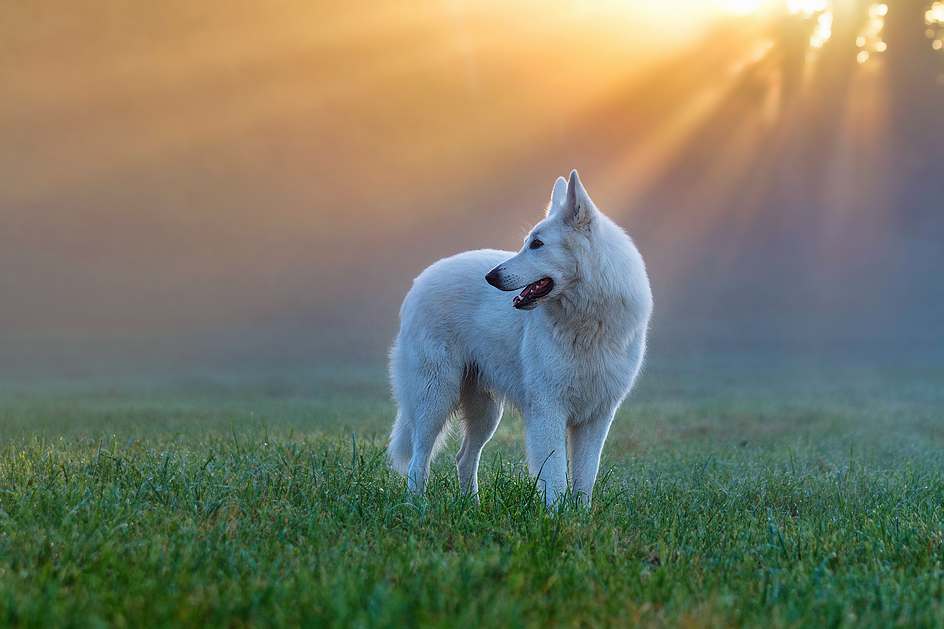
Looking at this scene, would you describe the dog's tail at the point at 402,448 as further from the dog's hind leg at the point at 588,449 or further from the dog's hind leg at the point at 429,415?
the dog's hind leg at the point at 588,449

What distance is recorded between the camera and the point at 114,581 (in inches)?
105

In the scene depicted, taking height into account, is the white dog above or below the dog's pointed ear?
below

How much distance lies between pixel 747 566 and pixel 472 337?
8.61ft

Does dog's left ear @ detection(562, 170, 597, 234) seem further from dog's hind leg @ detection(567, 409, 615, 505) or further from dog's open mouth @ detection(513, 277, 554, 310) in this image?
dog's hind leg @ detection(567, 409, 615, 505)

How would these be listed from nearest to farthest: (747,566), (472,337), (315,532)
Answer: (747,566)
(315,532)
(472,337)

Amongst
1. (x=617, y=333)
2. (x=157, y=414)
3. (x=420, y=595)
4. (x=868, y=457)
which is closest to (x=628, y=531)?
(x=617, y=333)

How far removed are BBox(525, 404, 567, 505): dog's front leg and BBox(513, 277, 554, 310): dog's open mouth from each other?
0.72m

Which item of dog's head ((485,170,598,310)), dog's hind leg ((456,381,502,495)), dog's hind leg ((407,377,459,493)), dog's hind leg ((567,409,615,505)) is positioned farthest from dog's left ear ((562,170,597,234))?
dog's hind leg ((456,381,502,495))

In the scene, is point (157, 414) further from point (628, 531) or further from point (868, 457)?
point (868, 457)

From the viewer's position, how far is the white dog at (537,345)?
4.45m

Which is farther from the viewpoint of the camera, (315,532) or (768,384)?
(768,384)

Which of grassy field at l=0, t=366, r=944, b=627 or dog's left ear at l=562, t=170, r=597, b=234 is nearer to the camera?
grassy field at l=0, t=366, r=944, b=627

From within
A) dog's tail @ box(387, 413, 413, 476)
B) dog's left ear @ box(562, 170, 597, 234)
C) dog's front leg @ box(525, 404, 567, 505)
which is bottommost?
dog's tail @ box(387, 413, 413, 476)

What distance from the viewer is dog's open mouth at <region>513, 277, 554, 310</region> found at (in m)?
4.41
